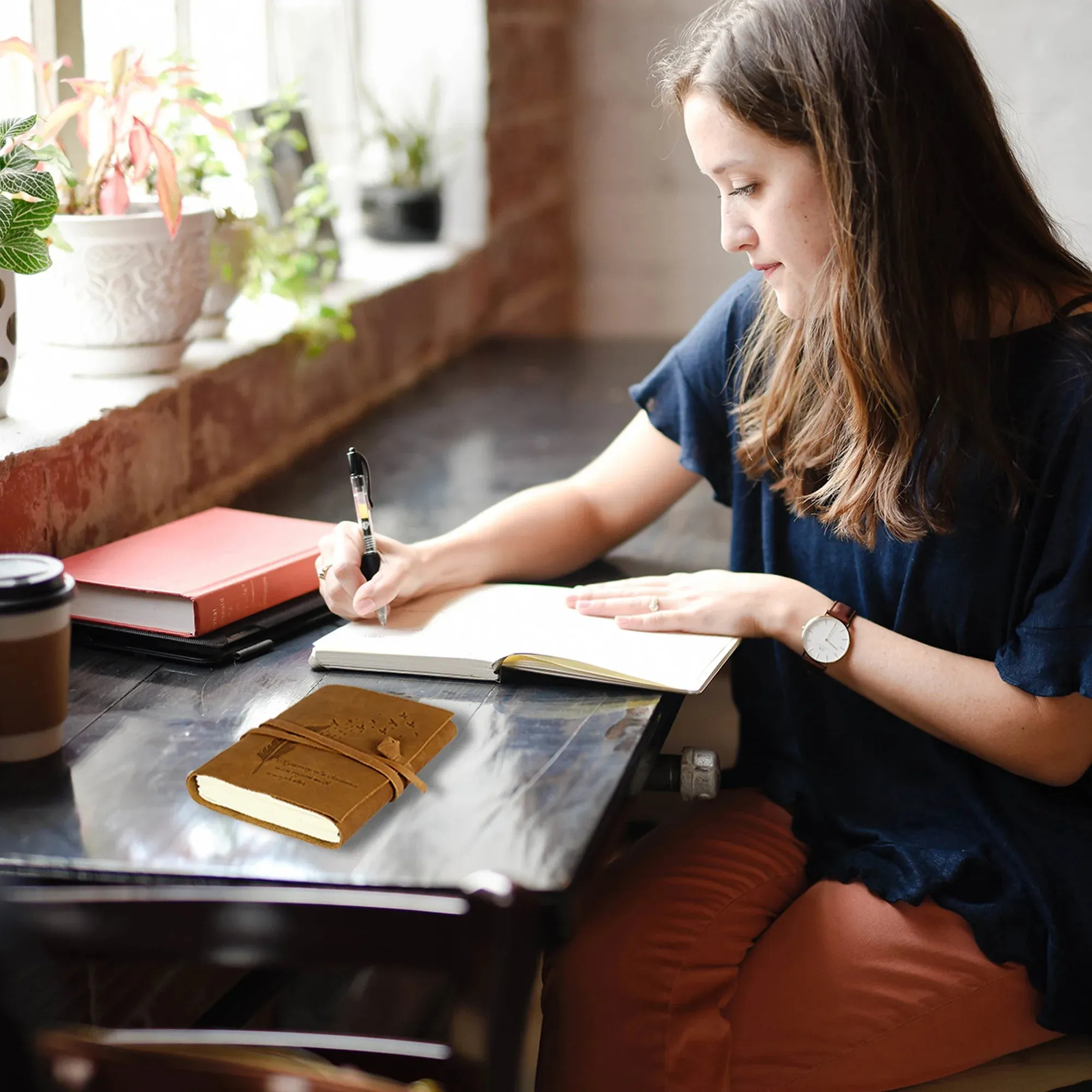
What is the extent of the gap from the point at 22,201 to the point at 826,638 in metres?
0.85

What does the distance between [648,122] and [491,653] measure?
259 centimetres

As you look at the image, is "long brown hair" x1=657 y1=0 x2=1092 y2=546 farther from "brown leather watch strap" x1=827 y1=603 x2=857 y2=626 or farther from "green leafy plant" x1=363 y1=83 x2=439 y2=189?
"green leafy plant" x1=363 y1=83 x2=439 y2=189

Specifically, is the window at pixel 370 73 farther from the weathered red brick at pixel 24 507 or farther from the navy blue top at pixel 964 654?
the navy blue top at pixel 964 654

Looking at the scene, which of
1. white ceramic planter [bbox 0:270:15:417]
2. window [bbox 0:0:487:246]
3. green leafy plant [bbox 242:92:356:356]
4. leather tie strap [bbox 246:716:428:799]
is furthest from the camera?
window [bbox 0:0:487:246]

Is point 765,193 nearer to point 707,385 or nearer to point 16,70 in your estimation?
point 707,385

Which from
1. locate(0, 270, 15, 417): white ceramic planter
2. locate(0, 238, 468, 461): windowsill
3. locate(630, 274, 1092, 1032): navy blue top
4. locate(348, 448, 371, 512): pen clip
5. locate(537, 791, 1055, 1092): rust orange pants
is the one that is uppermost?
locate(0, 270, 15, 417): white ceramic planter

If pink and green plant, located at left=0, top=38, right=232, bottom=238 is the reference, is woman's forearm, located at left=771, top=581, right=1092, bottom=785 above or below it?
below

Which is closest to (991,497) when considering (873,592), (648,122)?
(873,592)

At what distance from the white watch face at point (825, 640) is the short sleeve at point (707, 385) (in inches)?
12.4

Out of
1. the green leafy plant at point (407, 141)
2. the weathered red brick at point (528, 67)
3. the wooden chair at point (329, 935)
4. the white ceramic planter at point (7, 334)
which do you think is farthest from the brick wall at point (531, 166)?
the wooden chair at point (329, 935)

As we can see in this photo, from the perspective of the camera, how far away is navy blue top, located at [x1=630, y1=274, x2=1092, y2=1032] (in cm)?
115

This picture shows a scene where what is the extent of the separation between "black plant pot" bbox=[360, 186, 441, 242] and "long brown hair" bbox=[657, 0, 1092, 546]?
1.64 meters

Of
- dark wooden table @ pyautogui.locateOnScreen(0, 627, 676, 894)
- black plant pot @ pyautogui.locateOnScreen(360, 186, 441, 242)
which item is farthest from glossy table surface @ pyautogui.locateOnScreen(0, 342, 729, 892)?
black plant pot @ pyautogui.locateOnScreen(360, 186, 441, 242)

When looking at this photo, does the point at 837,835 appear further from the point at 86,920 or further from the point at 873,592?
the point at 86,920
